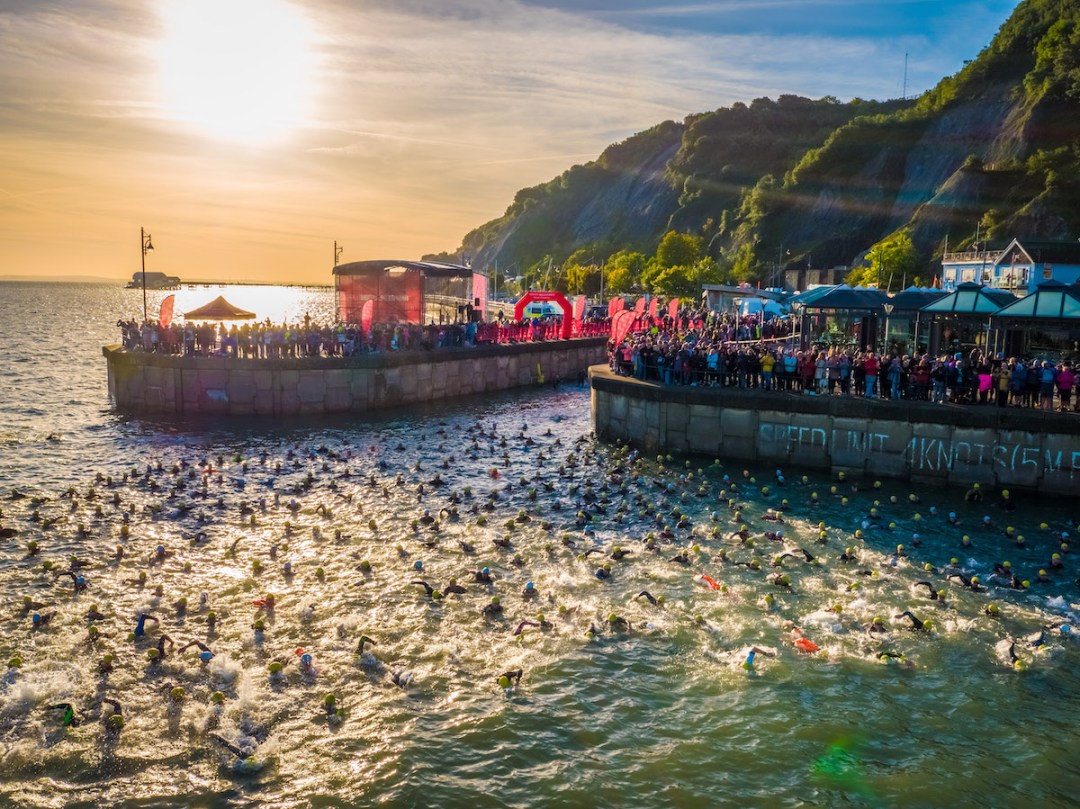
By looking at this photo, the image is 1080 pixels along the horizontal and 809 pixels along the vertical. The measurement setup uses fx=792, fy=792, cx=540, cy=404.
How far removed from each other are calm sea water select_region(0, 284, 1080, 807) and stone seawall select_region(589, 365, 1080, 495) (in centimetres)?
129

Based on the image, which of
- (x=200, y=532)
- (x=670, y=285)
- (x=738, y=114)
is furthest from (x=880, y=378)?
(x=738, y=114)

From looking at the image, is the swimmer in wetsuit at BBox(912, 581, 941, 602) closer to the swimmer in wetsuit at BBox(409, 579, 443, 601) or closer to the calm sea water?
the calm sea water

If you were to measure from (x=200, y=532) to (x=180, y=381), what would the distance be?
68.7 feet

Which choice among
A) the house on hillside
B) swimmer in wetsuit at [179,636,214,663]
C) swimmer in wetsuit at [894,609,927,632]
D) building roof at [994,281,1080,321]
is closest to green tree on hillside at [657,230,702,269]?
the house on hillside

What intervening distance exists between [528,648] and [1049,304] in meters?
25.6

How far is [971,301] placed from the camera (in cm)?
3316

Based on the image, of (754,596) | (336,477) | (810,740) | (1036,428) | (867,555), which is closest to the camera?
(810,740)

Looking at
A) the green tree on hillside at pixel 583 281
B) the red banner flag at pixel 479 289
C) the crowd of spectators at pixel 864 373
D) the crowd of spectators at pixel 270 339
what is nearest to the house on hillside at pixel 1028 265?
the red banner flag at pixel 479 289

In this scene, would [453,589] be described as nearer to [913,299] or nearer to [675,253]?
[913,299]

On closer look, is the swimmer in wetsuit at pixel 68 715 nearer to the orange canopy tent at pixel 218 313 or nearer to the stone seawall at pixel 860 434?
the stone seawall at pixel 860 434

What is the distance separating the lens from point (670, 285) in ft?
336

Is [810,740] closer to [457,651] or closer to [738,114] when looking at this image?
[457,651]

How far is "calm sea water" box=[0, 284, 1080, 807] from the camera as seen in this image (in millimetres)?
12477

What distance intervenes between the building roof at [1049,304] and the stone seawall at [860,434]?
5.65m
